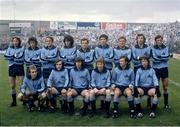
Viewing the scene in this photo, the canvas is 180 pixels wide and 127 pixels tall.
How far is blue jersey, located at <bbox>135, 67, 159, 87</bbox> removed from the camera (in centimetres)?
841

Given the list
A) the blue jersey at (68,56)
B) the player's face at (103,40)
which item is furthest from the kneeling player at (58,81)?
the player's face at (103,40)

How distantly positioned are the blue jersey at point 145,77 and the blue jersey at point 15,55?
2610 mm

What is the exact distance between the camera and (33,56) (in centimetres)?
920

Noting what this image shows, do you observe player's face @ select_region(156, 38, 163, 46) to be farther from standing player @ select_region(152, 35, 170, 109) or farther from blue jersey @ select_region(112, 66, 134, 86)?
blue jersey @ select_region(112, 66, 134, 86)

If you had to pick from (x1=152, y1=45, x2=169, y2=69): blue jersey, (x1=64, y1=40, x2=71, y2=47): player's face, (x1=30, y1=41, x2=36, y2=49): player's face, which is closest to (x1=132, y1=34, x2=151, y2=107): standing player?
(x1=152, y1=45, x2=169, y2=69): blue jersey

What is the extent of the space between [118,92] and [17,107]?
239cm

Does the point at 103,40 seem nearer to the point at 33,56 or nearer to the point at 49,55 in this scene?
the point at 49,55

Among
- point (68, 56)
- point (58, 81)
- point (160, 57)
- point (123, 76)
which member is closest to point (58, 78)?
point (58, 81)

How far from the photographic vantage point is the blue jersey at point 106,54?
351 inches

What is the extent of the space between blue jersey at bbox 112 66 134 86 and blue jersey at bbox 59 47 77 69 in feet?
3.22

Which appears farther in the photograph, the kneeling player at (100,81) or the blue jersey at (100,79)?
the blue jersey at (100,79)

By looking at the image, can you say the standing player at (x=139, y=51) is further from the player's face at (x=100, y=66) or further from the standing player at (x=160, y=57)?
the player's face at (x=100, y=66)

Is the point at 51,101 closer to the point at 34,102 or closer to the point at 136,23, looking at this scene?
the point at 34,102

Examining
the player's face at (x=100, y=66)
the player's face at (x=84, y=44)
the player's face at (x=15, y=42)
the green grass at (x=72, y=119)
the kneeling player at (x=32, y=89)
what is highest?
the player's face at (x=15, y=42)
